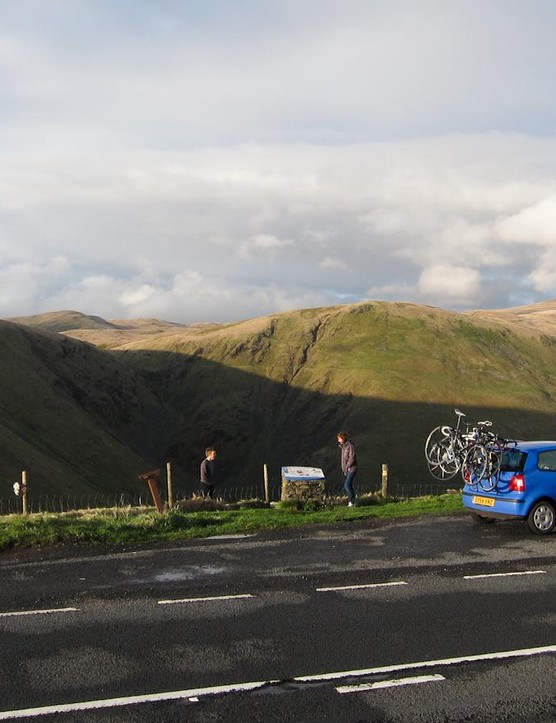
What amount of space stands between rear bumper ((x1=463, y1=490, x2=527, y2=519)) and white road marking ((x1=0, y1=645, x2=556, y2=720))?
678 centimetres

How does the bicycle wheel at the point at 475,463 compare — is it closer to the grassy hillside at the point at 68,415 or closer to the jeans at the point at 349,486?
the jeans at the point at 349,486

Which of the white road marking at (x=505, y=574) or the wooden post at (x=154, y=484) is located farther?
the wooden post at (x=154, y=484)

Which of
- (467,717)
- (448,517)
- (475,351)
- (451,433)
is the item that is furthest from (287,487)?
(475,351)

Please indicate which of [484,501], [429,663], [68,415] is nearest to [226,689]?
[429,663]

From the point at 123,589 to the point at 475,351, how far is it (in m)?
93.5

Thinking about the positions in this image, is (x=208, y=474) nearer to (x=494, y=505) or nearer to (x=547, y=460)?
(x=494, y=505)

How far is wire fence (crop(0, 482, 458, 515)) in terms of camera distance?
41781 millimetres

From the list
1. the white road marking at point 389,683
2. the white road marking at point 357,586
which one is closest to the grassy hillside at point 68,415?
the white road marking at point 357,586

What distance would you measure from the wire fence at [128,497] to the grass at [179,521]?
14.2 m

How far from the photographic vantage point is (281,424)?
296 ft

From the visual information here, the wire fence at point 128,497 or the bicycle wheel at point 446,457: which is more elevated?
the bicycle wheel at point 446,457

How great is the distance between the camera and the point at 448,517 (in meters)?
17.2

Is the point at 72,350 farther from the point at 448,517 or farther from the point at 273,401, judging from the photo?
the point at 448,517

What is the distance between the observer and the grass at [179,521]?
46.7 feet
